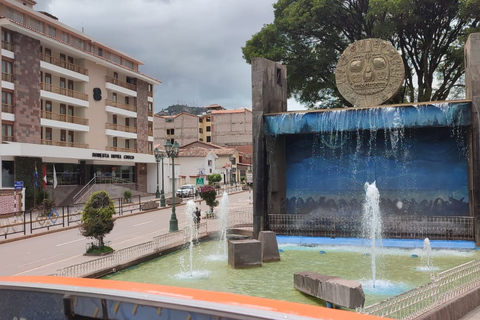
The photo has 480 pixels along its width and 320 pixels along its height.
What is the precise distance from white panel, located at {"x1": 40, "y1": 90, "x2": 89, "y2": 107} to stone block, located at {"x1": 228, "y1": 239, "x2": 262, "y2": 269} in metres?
30.9

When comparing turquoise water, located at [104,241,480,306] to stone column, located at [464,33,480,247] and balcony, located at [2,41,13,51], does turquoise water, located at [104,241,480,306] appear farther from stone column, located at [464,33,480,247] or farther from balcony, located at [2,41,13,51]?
balcony, located at [2,41,13,51]

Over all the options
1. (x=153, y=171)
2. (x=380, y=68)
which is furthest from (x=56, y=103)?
(x=380, y=68)

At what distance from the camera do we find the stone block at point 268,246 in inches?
575

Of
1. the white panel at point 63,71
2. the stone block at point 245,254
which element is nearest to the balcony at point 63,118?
the white panel at point 63,71

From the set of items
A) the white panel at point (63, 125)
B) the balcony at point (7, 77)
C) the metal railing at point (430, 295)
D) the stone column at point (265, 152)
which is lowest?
the metal railing at point (430, 295)

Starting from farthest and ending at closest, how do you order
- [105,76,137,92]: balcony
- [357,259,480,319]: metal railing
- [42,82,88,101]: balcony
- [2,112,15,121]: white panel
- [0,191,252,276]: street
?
[105,76,137,92]: balcony, [42,82,88,101]: balcony, [2,112,15,121]: white panel, [0,191,252,276]: street, [357,259,480,319]: metal railing

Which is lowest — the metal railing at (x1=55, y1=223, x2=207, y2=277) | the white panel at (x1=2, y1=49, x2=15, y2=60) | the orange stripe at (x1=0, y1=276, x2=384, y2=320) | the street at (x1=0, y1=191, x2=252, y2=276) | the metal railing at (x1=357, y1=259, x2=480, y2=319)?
the street at (x1=0, y1=191, x2=252, y2=276)

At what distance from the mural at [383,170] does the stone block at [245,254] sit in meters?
8.24

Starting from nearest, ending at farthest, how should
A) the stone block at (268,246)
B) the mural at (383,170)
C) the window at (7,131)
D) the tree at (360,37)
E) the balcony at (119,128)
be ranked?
1. the stone block at (268,246)
2. the mural at (383,170)
3. the tree at (360,37)
4. the window at (7,131)
5. the balcony at (119,128)

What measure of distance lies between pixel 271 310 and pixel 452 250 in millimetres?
16149

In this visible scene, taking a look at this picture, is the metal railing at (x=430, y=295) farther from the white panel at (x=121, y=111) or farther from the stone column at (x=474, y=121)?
the white panel at (x=121, y=111)

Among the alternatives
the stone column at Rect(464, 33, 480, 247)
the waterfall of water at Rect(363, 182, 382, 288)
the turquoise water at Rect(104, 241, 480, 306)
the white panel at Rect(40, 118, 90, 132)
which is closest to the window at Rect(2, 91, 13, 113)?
the white panel at Rect(40, 118, 90, 132)

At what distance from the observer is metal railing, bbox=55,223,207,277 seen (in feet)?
38.5

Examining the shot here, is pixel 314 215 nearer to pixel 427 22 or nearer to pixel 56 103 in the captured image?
pixel 427 22
